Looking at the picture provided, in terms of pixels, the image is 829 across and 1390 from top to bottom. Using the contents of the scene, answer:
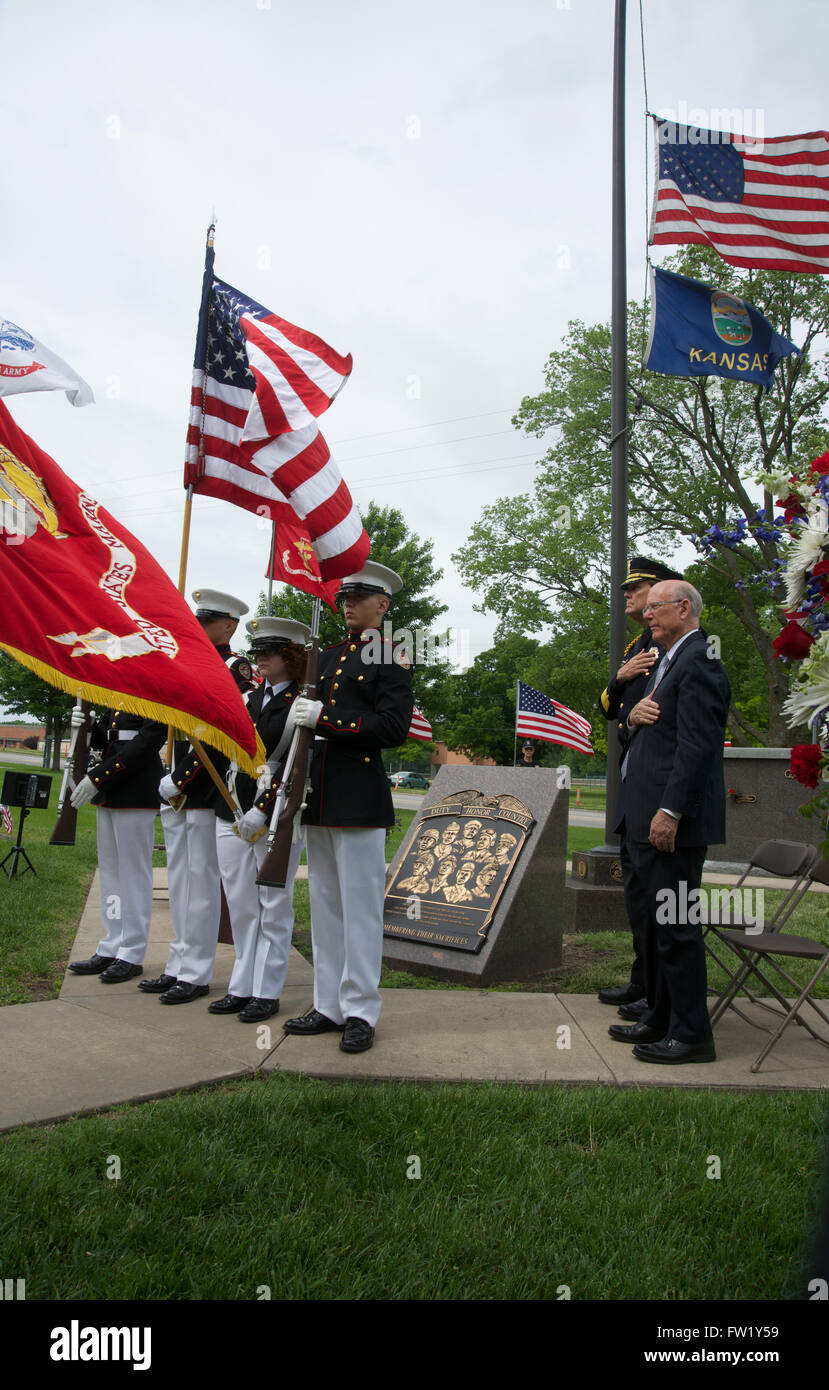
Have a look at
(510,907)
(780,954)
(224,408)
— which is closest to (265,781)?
(510,907)

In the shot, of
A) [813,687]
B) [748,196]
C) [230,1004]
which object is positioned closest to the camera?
[813,687]

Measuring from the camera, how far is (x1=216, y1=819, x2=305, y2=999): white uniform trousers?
4.82m

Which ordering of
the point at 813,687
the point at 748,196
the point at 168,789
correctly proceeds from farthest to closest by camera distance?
the point at 748,196 → the point at 168,789 → the point at 813,687

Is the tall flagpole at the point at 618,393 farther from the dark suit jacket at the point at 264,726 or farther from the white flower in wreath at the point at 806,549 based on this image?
the white flower in wreath at the point at 806,549

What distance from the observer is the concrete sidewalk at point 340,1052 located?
3.60 m

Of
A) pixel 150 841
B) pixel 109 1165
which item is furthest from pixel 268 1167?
pixel 150 841

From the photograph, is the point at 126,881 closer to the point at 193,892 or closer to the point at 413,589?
the point at 193,892

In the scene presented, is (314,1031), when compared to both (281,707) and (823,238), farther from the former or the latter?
(823,238)

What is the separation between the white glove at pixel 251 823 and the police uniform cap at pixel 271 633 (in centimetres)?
99

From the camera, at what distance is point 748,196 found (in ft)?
29.9

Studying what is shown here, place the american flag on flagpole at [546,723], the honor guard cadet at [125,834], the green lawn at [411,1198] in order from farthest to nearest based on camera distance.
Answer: the american flag on flagpole at [546,723]
the honor guard cadet at [125,834]
the green lawn at [411,1198]

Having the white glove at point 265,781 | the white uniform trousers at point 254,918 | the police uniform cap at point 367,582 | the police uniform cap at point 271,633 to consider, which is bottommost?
the white uniform trousers at point 254,918

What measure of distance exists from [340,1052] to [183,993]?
4.22 ft

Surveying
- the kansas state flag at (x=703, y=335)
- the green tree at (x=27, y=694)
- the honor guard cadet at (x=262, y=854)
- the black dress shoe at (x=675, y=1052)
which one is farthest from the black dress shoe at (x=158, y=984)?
the green tree at (x=27, y=694)
